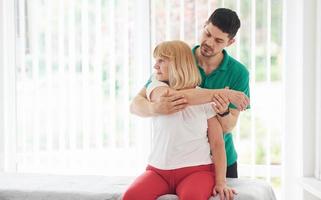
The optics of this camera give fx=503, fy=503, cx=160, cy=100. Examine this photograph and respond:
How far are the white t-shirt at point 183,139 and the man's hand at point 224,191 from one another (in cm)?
12

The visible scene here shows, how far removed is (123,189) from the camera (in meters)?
2.04

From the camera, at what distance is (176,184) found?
1.96 m

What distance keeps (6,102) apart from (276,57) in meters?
1.64

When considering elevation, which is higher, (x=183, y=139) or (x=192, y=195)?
(x=183, y=139)

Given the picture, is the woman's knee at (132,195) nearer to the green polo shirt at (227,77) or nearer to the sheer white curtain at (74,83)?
the green polo shirt at (227,77)

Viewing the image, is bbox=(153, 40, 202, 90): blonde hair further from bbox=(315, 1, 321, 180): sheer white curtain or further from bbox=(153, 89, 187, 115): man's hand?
bbox=(315, 1, 321, 180): sheer white curtain

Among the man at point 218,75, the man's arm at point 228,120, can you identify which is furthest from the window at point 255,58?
the man's arm at point 228,120

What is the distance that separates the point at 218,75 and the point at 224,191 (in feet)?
1.68

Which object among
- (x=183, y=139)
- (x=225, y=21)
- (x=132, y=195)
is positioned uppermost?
(x=225, y=21)

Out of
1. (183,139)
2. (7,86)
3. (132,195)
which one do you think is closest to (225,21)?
(183,139)

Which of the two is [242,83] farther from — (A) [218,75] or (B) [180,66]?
(B) [180,66]

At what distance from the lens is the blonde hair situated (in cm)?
198

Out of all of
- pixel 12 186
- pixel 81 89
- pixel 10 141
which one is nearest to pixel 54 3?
pixel 81 89

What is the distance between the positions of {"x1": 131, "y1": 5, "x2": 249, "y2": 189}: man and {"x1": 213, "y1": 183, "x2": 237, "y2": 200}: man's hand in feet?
0.88
